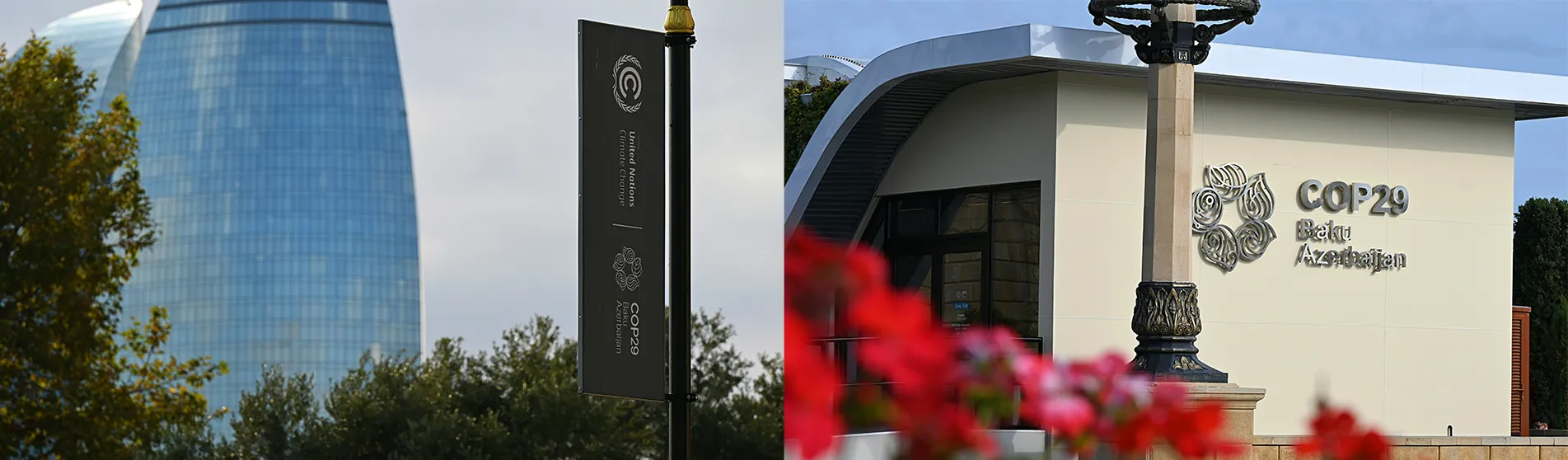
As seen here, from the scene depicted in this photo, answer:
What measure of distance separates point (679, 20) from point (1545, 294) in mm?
17070

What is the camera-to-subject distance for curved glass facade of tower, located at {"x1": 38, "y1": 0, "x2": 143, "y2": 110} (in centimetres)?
313

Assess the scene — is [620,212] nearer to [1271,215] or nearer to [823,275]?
[823,275]

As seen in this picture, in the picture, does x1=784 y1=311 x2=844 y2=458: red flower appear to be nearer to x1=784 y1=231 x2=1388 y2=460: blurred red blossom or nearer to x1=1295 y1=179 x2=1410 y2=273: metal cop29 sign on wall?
x1=784 y1=231 x2=1388 y2=460: blurred red blossom

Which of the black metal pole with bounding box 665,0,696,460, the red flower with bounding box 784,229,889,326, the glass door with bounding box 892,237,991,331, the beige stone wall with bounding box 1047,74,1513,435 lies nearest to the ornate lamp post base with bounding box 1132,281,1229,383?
the beige stone wall with bounding box 1047,74,1513,435

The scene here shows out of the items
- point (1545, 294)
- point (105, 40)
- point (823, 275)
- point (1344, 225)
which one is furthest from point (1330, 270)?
point (823, 275)

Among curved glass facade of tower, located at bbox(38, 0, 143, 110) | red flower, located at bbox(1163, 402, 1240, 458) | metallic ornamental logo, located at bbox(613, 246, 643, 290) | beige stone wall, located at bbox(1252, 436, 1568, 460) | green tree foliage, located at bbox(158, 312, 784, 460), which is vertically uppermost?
curved glass facade of tower, located at bbox(38, 0, 143, 110)

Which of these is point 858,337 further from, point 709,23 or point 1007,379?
point 1007,379

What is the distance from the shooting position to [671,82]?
4414 mm

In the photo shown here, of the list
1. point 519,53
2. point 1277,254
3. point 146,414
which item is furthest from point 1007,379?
point 1277,254

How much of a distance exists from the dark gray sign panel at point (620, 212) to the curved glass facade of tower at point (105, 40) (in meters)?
1.14

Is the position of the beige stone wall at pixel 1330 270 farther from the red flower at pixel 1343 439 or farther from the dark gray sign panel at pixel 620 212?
the red flower at pixel 1343 439

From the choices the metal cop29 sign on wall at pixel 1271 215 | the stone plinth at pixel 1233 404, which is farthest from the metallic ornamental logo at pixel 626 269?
the metal cop29 sign on wall at pixel 1271 215

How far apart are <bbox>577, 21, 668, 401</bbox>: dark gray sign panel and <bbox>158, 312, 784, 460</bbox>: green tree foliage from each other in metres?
0.08

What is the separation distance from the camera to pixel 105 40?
126 inches
